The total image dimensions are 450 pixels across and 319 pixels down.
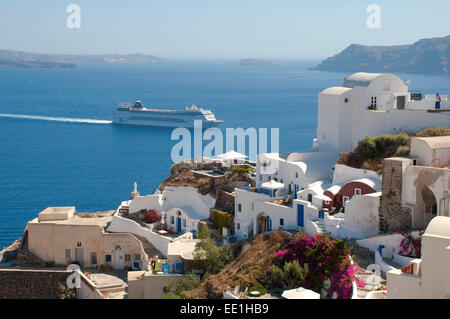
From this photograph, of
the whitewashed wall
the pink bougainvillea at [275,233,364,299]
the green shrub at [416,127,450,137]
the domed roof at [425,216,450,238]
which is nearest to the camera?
the domed roof at [425,216,450,238]

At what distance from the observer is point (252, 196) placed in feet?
99.7

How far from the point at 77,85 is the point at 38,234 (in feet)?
434

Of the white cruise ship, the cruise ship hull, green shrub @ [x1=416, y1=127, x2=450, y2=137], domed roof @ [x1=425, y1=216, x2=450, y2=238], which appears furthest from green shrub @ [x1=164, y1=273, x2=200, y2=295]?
the cruise ship hull

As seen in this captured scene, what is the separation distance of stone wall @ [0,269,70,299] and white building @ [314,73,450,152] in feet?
46.9

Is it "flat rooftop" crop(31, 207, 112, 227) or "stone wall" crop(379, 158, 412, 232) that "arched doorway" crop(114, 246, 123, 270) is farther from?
"stone wall" crop(379, 158, 412, 232)

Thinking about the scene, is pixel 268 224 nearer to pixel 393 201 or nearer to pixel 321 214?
pixel 321 214

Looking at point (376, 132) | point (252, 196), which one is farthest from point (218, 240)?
point (376, 132)

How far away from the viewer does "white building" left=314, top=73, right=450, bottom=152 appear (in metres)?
31.2

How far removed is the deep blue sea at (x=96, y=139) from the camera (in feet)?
167

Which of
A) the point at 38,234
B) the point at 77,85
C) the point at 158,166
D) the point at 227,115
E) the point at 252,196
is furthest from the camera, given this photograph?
the point at 77,85

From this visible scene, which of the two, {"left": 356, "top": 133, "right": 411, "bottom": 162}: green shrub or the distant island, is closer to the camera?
{"left": 356, "top": 133, "right": 411, "bottom": 162}: green shrub

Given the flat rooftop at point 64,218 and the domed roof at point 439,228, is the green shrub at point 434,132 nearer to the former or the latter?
the domed roof at point 439,228

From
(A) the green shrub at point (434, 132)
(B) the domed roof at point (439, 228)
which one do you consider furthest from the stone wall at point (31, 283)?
(B) the domed roof at point (439, 228)
